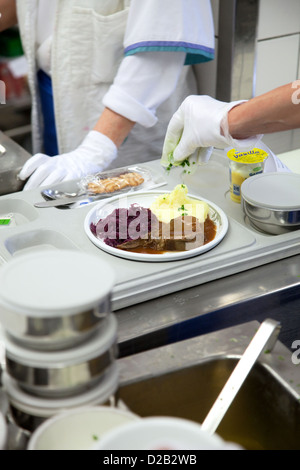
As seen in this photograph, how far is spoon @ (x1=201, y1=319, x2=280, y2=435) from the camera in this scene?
32.8 inches

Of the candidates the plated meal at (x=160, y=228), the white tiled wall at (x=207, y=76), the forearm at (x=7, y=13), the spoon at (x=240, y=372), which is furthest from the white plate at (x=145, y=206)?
the forearm at (x=7, y=13)

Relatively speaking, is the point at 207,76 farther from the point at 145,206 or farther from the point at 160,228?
the point at 160,228

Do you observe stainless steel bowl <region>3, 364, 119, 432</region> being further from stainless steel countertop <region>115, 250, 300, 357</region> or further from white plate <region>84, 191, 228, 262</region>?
white plate <region>84, 191, 228, 262</region>

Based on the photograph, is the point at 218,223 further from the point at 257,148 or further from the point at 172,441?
the point at 172,441

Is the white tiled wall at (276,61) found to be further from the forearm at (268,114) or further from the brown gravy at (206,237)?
the brown gravy at (206,237)

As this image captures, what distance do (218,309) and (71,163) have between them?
95cm

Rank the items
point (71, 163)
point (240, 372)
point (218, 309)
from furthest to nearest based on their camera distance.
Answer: point (71, 163) → point (218, 309) → point (240, 372)

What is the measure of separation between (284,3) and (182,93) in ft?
1.93

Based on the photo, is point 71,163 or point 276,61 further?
point 276,61

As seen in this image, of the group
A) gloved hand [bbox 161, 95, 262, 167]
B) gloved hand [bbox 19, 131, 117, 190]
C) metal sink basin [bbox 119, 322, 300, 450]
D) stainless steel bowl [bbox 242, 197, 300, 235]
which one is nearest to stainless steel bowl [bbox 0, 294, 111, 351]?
metal sink basin [bbox 119, 322, 300, 450]

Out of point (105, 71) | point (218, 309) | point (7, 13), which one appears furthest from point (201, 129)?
point (7, 13)

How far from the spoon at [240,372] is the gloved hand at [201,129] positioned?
672mm

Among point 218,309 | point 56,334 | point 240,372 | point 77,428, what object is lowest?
point 218,309

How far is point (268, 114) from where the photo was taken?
142 centimetres
